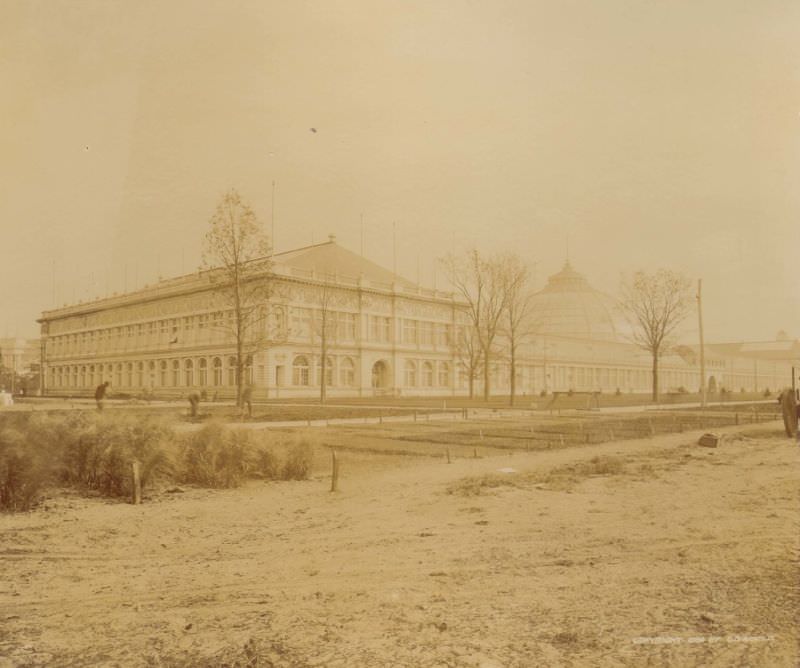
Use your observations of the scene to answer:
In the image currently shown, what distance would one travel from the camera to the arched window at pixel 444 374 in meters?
74.1

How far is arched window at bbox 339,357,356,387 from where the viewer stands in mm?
65000

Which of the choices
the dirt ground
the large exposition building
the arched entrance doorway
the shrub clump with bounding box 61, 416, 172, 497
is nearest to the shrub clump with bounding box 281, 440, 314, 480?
the dirt ground

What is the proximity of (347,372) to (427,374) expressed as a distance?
1088 cm

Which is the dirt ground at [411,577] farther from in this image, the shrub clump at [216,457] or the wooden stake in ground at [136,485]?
the shrub clump at [216,457]

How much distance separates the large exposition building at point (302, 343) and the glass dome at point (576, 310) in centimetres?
1835

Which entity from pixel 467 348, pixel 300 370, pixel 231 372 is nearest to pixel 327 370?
pixel 300 370

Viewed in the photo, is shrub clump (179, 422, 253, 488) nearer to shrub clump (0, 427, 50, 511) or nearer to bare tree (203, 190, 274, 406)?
shrub clump (0, 427, 50, 511)

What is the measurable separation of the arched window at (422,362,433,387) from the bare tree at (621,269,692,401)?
25076mm

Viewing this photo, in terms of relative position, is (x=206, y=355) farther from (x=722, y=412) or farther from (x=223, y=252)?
(x=722, y=412)

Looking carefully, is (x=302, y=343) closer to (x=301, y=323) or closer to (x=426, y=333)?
(x=301, y=323)

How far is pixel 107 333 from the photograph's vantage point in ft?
228

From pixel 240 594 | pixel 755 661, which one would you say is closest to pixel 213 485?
pixel 240 594

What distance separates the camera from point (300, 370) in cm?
6053

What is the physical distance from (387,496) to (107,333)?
65097 millimetres
